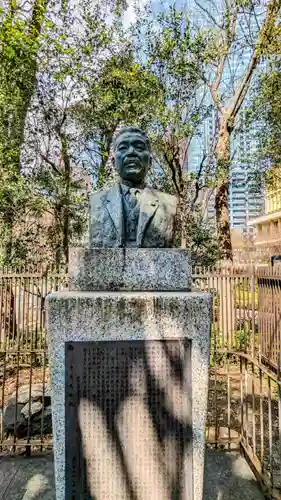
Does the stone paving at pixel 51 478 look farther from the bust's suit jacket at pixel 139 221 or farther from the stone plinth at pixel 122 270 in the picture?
the bust's suit jacket at pixel 139 221

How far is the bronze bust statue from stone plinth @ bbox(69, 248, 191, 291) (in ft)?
0.49

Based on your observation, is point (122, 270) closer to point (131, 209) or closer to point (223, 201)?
point (131, 209)

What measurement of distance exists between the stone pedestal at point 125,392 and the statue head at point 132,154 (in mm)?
1054

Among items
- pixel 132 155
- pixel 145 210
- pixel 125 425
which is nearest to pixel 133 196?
pixel 145 210

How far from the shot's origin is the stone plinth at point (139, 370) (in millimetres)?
2303

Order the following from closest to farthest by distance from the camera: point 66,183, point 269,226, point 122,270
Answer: point 122,270 < point 66,183 < point 269,226

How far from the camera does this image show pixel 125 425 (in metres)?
2.30

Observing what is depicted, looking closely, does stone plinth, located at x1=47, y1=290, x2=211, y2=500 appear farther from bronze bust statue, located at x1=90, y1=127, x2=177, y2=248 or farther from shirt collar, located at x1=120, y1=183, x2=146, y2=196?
shirt collar, located at x1=120, y1=183, x2=146, y2=196

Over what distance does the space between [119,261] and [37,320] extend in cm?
609

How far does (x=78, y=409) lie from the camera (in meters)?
2.30

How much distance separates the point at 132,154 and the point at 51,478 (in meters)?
3.08

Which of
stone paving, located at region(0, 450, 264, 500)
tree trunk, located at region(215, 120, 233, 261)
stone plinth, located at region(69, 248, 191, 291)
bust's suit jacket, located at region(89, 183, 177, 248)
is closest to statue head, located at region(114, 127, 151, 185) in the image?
bust's suit jacket, located at region(89, 183, 177, 248)

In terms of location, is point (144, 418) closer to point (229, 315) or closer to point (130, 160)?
point (130, 160)

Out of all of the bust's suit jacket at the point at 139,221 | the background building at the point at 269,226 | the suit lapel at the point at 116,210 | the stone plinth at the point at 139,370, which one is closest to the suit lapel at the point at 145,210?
the bust's suit jacket at the point at 139,221
